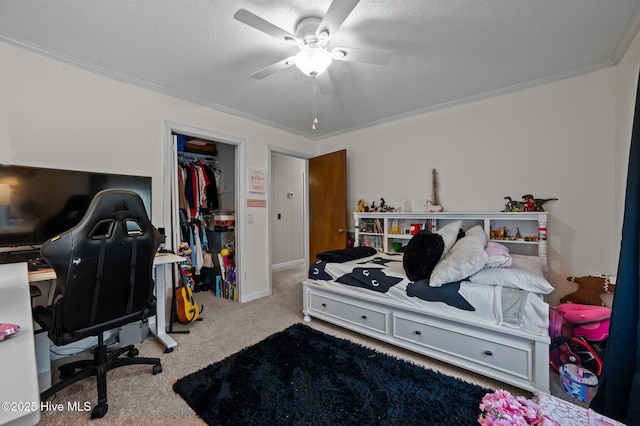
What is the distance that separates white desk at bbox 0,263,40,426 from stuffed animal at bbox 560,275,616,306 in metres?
3.32

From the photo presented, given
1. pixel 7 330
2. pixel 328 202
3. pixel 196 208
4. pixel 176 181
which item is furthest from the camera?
pixel 328 202

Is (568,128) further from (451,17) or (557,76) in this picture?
(451,17)

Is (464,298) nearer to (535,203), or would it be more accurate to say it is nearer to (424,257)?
(424,257)

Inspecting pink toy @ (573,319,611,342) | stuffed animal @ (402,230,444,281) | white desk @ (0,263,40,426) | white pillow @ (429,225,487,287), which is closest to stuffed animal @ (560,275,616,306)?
pink toy @ (573,319,611,342)

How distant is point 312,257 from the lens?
4.46 meters

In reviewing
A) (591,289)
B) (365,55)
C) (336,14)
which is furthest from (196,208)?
(591,289)

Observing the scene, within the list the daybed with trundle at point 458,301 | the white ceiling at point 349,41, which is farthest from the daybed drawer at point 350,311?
the white ceiling at point 349,41

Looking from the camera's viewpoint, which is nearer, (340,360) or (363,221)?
(340,360)

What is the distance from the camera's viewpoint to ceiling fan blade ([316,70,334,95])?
2437 millimetres

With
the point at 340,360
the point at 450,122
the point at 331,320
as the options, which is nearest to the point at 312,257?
the point at 331,320

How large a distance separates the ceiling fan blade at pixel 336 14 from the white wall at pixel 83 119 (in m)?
2.00

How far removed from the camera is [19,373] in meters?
0.57

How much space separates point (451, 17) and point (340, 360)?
2551 mm

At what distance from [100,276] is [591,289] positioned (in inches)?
143
